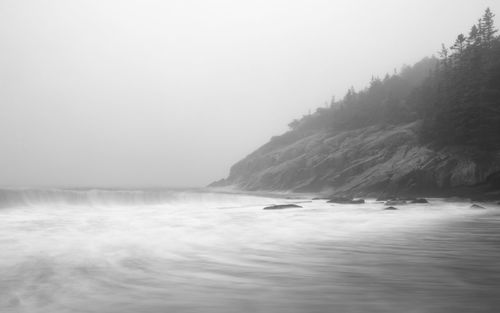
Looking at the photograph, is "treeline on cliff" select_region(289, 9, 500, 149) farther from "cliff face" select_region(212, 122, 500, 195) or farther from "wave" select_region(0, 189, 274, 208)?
"wave" select_region(0, 189, 274, 208)

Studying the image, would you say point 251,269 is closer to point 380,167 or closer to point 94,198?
point 94,198

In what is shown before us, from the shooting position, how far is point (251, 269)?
920 cm

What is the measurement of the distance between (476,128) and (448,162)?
4.94m

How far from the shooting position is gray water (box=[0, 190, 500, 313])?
6398 mm

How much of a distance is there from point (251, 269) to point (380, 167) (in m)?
44.2

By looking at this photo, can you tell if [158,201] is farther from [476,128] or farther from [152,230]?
[476,128]

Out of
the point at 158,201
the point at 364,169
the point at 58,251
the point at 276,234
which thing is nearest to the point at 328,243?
the point at 276,234

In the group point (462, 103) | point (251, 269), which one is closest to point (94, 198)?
point (251, 269)

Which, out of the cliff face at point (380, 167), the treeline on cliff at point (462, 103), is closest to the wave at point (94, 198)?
the cliff face at point (380, 167)

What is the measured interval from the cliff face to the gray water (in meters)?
24.7

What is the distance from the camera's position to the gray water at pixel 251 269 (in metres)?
6.40

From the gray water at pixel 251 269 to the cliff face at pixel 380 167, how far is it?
2471 centimetres

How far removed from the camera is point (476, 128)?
136 feet

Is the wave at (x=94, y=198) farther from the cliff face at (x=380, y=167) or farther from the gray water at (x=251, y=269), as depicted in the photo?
the cliff face at (x=380, y=167)
